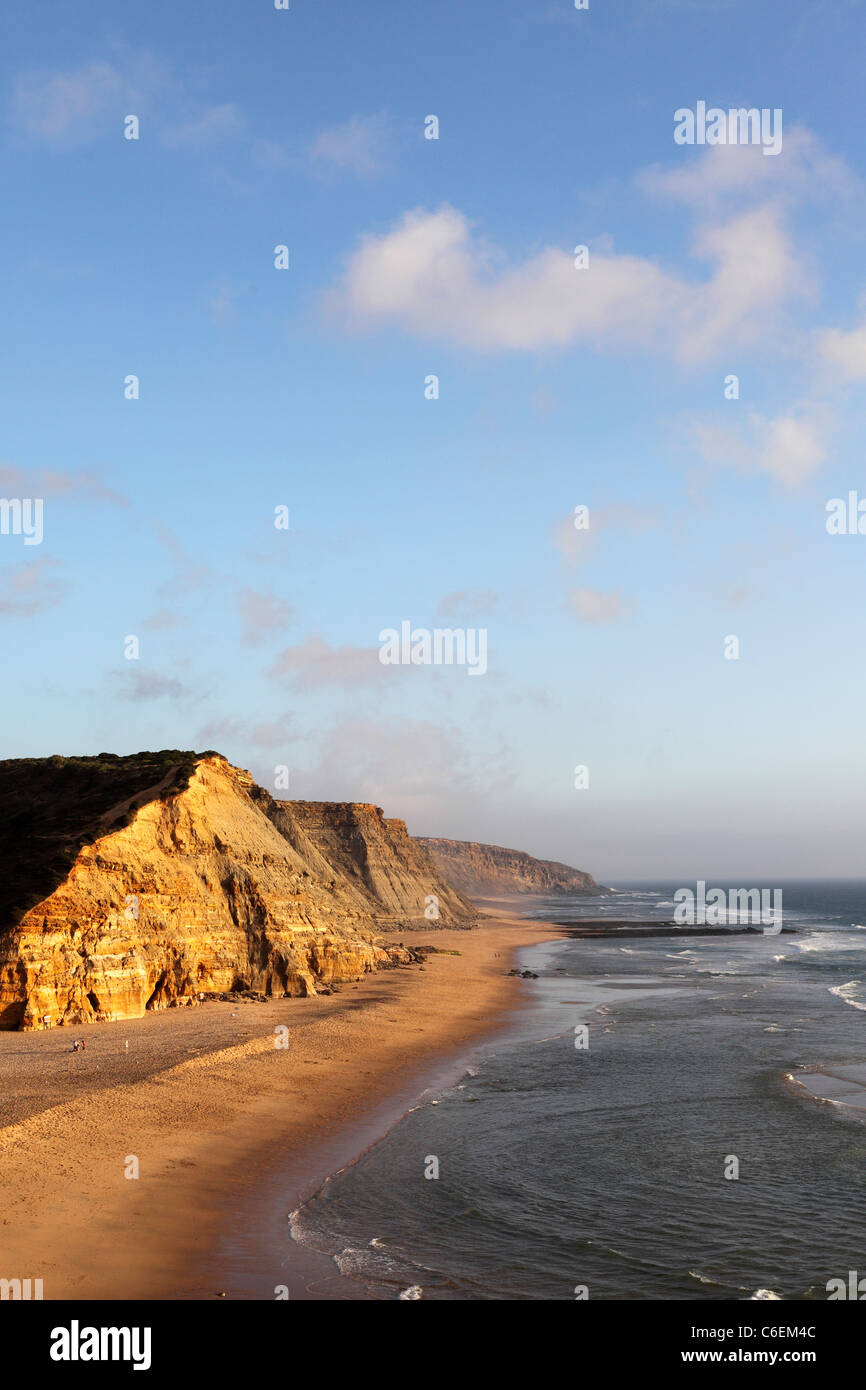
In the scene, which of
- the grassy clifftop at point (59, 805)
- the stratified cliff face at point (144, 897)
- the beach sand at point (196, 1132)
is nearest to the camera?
the beach sand at point (196, 1132)

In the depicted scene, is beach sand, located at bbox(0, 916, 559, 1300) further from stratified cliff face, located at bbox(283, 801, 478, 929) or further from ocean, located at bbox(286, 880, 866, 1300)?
stratified cliff face, located at bbox(283, 801, 478, 929)

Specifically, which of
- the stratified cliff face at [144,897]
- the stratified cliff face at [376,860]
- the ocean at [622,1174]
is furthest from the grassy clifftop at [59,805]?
the stratified cliff face at [376,860]

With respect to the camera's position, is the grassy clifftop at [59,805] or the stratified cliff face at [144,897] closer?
the stratified cliff face at [144,897]

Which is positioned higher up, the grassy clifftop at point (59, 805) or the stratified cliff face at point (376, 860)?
the grassy clifftop at point (59, 805)

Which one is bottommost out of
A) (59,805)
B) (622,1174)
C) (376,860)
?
(376,860)

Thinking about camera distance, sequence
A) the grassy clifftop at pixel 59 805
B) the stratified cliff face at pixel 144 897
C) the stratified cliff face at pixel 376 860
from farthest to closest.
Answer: the stratified cliff face at pixel 376 860
the grassy clifftop at pixel 59 805
the stratified cliff face at pixel 144 897

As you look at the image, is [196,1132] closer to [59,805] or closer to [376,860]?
[59,805]

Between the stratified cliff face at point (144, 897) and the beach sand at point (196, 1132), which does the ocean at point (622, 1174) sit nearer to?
the beach sand at point (196, 1132)

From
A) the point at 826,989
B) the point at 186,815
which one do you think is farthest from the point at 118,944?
the point at 826,989

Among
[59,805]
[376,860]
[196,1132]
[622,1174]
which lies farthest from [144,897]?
[376,860]
